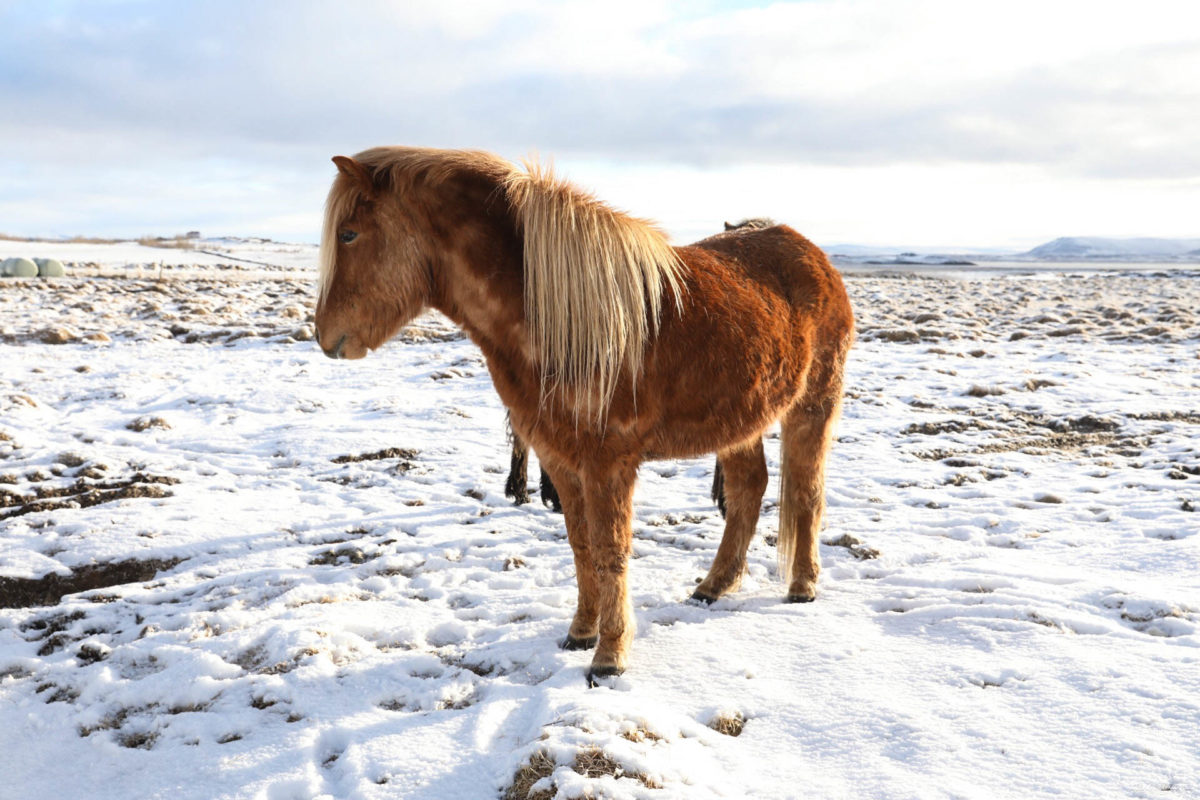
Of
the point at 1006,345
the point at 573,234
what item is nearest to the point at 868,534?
the point at 573,234

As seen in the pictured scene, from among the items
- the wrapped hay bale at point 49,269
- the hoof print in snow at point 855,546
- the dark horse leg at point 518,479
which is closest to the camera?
the hoof print in snow at point 855,546

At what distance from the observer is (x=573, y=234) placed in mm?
2916

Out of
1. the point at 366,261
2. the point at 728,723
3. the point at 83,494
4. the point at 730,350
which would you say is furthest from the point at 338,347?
the point at 83,494

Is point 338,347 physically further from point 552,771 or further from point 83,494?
point 83,494

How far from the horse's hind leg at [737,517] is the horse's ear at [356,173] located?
211 cm

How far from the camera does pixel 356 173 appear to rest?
2820 mm

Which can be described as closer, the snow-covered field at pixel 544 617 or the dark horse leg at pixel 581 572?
the snow-covered field at pixel 544 617

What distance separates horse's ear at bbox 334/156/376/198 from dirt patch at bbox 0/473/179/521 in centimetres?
338

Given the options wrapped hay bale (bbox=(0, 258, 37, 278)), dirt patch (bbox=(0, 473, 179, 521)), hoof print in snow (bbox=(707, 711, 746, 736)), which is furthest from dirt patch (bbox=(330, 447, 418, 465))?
wrapped hay bale (bbox=(0, 258, 37, 278))

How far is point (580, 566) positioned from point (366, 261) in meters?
1.56

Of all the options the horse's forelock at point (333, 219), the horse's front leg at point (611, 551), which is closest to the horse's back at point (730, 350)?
the horse's front leg at point (611, 551)

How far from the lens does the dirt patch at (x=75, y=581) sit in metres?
3.76

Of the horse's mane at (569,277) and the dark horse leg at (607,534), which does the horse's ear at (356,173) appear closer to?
the horse's mane at (569,277)

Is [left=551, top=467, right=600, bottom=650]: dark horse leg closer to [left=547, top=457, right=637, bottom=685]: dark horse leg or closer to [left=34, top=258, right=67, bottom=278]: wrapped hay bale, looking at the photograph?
[left=547, top=457, right=637, bottom=685]: dark horse leg
